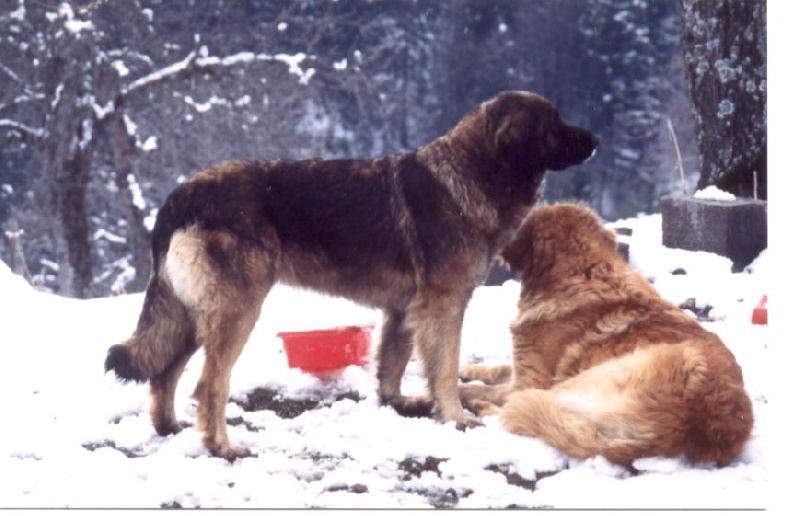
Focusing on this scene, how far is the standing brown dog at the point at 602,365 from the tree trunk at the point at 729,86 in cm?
109

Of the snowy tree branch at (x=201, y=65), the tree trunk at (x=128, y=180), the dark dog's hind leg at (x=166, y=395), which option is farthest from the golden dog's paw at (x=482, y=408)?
the tree trunk at (x=128, y=180)

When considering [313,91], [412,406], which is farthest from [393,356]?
[313,91]

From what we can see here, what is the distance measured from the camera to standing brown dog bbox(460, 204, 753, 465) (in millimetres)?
3031

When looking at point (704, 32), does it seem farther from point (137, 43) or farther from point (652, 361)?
point (137, 43)

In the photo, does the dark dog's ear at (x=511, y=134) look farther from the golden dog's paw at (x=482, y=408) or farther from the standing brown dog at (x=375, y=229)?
the golden dog's paw at (x=482, y=408)

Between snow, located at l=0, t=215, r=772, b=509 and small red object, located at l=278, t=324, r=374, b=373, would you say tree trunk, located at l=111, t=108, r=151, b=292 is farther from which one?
small red object, located at l=278, t=324, r=374, b=373

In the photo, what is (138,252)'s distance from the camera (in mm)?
6406

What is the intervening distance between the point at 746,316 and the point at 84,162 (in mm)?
4346

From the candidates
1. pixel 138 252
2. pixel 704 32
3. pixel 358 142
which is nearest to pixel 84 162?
pixel 138 252

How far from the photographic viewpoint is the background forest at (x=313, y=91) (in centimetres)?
398

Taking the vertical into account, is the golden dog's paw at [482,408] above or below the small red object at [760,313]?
below

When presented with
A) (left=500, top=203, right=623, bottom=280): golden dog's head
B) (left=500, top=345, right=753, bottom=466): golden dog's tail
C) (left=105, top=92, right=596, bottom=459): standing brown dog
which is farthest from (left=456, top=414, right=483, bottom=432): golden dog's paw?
(left=500, top=203, right=623, bottom=280): golden dog's head

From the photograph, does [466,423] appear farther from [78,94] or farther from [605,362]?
[78,94]

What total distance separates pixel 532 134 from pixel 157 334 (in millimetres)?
1760
